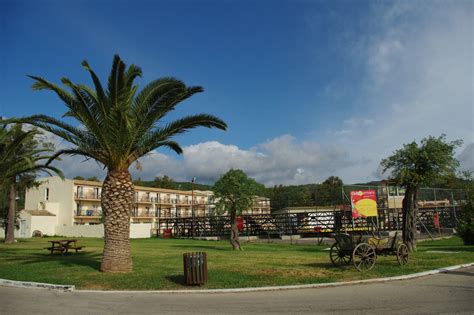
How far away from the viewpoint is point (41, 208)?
60.8m

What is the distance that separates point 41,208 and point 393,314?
61759 millimetres

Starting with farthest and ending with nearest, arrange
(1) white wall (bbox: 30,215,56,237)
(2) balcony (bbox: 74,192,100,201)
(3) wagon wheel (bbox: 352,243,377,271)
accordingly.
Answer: (2) balcony (bbox: 74,192,100,201) < (1) white wall (bbox: 30,215,56,237) < (3) wagon wheel (bbox: 352,243,377,271)

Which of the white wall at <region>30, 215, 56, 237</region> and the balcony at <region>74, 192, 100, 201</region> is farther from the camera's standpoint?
the balcony at <region>74, 192, 100, 201</region>

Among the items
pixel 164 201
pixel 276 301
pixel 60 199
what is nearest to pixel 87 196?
pixel 60 199

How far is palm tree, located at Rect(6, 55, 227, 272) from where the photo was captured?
12.8 meters

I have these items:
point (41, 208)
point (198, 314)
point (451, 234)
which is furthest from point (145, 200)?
point (198, 314)

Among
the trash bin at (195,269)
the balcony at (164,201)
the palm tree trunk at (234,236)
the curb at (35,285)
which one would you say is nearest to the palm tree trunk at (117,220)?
the curb at (35,285)

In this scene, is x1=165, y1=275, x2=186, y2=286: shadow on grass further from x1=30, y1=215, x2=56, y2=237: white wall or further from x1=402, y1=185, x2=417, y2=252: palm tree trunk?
x1=30, y1=215, x2=56, y2=237: white wall

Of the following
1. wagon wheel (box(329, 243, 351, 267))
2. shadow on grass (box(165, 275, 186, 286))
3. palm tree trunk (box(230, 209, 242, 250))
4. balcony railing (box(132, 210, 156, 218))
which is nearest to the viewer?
shadow on grass (box(165, 275, 186, 286))

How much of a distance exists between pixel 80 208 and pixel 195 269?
59063 mm

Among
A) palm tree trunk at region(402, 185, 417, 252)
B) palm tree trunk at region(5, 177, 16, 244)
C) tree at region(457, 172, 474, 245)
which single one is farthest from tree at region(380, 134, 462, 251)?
palm tree trunk at region(5, 177, 16, 244)

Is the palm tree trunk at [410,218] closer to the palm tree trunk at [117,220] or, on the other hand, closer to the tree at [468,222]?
the tree at [468,222]

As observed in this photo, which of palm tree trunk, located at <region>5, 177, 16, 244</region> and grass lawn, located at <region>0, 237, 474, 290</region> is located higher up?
palm tree trunk, located at <region>5, 177, 16, 244</region>

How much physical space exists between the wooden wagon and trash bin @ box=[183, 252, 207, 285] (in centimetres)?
438
